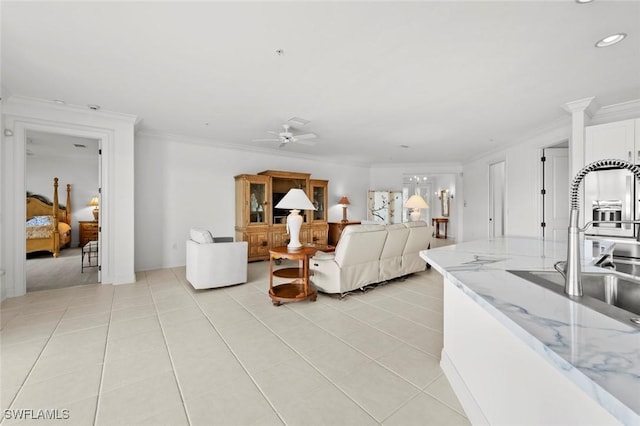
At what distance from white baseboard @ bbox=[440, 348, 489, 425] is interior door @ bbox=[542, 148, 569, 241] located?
Result: 165 inches

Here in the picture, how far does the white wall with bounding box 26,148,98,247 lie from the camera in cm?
699

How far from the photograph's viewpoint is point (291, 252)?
331 centimetres

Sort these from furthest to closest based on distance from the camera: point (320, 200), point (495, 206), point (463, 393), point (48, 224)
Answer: point (320, 200)
point (495, 206)
point (48, 224)
point (463, 393)

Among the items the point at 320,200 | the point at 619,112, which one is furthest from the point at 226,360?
the point at 619,112

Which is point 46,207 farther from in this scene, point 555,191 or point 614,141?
point 555,191

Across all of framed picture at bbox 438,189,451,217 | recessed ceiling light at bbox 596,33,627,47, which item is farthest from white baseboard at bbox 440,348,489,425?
framed picture at bbox 438,189,451,217

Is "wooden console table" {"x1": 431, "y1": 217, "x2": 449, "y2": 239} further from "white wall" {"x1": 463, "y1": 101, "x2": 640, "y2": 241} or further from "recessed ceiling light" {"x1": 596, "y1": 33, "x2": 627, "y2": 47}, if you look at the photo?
"recessed ceiling light" {"x1": 596, "y1": 33, "x2": 627, "y2": 47}

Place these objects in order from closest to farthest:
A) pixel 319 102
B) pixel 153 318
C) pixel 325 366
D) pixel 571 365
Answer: pixel 571 365 < pixel 325 366 < pixel 153 318 < pixel 319 102

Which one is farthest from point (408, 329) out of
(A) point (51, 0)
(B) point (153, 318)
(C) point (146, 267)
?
(C) point (146, 267)

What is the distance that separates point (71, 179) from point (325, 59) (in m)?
8.39

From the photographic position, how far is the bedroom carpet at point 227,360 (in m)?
1.56

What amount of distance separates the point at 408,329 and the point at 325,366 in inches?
38.5

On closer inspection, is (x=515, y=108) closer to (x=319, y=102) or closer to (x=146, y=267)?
(x=319, y=102)

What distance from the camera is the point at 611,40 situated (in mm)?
2195
